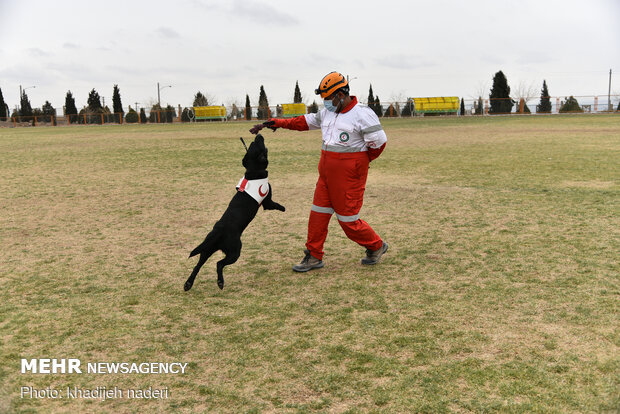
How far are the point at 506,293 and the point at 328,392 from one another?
2.23 meters

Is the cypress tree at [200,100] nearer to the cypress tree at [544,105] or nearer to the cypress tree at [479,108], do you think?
the cypress tree at [479,108]

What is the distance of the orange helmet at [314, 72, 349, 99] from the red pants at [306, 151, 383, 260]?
1.93ft

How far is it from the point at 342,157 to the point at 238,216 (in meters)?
1.16

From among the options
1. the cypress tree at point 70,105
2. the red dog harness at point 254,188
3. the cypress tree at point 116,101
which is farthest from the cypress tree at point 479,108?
the red dog harness at point 254,188

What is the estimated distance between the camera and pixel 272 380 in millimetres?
3365

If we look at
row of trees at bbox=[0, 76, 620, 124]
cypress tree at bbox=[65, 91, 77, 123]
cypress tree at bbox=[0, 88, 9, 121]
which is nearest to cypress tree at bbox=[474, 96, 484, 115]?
row of trees at bbox=[0, 76, 620, 124]

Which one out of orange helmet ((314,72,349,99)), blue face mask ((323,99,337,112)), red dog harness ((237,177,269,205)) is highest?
orange helmet ((314,72,349,99))

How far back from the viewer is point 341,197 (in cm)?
537

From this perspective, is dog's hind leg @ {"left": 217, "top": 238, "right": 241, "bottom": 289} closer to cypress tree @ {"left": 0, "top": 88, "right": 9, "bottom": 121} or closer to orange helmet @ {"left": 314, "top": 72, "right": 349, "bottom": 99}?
orange helmet @ {"left": 314, "top": 72, "right": 349, "bottom": 99}

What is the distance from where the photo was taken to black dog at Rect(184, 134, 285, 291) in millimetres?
4910

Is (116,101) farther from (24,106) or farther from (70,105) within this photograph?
(24,106)

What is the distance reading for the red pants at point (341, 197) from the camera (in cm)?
534

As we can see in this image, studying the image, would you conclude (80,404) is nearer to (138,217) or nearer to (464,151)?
(138,217)

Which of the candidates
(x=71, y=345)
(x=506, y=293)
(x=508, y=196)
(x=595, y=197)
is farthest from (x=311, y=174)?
(x=71, y=345)
